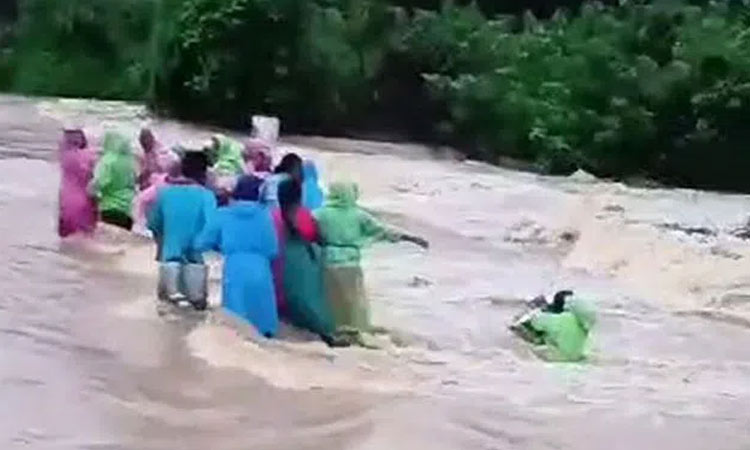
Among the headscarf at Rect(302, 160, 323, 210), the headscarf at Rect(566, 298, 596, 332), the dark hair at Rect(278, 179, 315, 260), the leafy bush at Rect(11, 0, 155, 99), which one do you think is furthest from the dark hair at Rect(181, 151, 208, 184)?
the leafy bush at Rect(11, 0, 155, 99)

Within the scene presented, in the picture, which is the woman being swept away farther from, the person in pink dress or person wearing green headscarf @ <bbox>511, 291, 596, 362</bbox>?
the person in pink dress

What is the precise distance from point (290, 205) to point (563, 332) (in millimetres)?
1954

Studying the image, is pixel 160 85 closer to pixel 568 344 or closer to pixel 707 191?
pixel 707 191

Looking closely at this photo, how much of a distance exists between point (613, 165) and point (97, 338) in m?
18.9

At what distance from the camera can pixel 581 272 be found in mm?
20000

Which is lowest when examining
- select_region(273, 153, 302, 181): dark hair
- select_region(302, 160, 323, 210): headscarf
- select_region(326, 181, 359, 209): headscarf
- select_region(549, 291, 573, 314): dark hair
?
select_region(549, 291, 573, 314): dark hair

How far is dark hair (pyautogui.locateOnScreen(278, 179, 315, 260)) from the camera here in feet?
45.0

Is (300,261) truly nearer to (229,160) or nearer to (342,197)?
(342,197)

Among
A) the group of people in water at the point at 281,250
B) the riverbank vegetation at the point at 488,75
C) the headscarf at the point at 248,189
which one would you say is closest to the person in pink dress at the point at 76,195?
the group of people in water at the point at 281,250

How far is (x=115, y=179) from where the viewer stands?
18.6 metres

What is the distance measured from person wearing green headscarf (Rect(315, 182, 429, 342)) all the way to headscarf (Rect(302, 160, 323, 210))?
51cm

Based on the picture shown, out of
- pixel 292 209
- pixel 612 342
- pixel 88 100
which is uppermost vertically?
pixel 292 209

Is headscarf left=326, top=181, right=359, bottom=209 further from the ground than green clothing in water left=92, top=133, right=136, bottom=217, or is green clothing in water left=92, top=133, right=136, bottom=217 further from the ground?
headscarf left=326, top=181, right=359, bottom=209

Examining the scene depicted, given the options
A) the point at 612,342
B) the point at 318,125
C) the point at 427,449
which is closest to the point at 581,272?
the point at 612,342
